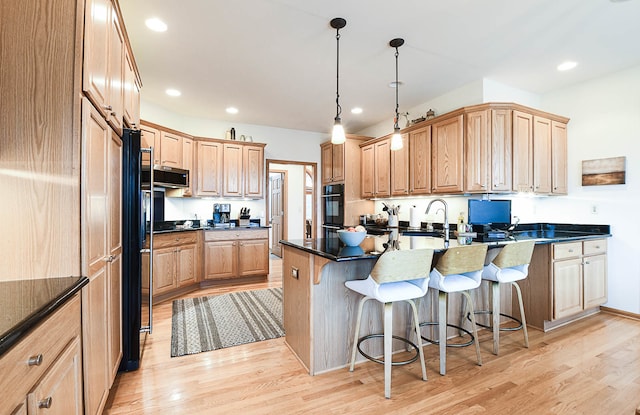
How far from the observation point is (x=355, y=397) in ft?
6.27

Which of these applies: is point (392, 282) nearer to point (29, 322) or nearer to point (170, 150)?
point (29, 322)

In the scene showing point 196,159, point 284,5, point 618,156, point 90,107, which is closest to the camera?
point 90,107

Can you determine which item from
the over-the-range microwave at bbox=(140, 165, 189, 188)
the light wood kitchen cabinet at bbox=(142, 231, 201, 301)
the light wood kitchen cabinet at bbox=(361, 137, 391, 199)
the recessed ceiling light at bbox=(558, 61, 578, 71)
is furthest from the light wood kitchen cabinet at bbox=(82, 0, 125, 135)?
the recessed ceiling light at bbox=(558, 61, 578, 71)

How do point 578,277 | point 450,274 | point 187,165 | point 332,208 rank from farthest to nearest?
point 332,208 → point 187,165 → point 578,277 → point 450,274

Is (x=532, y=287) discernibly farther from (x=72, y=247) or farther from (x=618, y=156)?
(x=72, y=247)

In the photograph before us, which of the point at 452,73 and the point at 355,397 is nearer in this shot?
the point at 355,397

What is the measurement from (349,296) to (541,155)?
3.11 meters

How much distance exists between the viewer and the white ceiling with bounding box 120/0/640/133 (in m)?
2.36

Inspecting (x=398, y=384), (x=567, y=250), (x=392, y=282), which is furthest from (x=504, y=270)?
(x=398, y=384)

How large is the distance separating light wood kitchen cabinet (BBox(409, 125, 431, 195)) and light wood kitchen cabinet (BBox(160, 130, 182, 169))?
3435mm

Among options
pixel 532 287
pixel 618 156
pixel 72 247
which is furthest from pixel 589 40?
pixel 72 247

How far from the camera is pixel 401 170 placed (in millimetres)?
4508

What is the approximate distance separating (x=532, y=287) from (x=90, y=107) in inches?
155

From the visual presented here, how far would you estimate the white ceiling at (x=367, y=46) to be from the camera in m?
2.36
